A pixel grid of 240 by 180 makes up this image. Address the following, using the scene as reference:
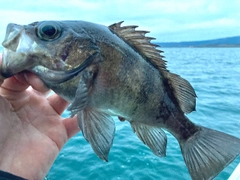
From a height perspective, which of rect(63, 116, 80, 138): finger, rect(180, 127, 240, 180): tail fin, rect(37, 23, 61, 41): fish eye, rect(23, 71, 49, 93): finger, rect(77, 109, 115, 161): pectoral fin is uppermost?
rect(37, 23, 61, 41): fish eye

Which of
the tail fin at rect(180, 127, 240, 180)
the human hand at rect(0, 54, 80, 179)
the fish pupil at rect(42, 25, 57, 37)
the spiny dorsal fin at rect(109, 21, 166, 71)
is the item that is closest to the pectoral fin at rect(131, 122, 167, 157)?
the tail fin at rect(180, 127, 240, 180)

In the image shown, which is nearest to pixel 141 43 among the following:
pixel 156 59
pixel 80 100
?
pixel 156 59

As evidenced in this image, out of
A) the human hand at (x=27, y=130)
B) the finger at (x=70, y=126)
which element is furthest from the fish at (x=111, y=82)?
the finger at (x=70, y=126)

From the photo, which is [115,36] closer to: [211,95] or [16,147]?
[16,147]

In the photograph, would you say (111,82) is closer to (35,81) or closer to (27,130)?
(35,81)

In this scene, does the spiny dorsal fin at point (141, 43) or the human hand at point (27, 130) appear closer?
the spiny dorsal fin at point (141, 43)

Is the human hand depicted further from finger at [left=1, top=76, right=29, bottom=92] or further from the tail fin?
the tail fin

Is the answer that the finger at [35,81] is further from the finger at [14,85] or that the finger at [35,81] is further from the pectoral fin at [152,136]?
the pectoral fin at [152,136]
